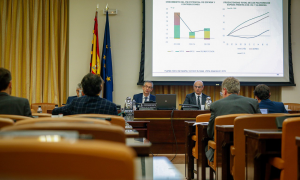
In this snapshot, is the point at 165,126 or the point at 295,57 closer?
the point at 165,126

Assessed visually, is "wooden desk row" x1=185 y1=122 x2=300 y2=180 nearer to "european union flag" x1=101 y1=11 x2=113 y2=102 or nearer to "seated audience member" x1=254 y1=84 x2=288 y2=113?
"seated audience member" x1=254 y1=84 x2=288 y2=113

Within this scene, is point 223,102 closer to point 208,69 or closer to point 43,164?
point 43,164

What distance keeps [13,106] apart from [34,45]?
14.8 ft

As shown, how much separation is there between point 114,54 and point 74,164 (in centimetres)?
643

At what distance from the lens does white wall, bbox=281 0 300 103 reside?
22.7 feet

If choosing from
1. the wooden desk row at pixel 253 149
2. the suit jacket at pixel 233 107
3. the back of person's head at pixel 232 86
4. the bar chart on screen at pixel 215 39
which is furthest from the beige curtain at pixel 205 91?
the wooden desk row at pixel 253 149

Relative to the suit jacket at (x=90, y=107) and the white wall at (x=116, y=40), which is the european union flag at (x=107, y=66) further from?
the suit jacket at (x=90, y=107)

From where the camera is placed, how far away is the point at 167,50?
665 cm

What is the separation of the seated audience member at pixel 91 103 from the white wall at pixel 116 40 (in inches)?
156

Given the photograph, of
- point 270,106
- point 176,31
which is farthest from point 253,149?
point 176,31

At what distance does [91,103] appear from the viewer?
2.79 m

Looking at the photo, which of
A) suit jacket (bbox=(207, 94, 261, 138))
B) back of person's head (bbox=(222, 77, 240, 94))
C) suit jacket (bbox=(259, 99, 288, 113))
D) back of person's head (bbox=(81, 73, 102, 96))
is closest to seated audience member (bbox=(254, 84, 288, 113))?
suit jacket (bbox=(259, 99, 288, 113))

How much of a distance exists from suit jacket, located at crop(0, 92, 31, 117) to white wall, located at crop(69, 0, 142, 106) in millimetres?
4125

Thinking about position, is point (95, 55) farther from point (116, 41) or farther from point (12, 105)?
point (12, 105)
